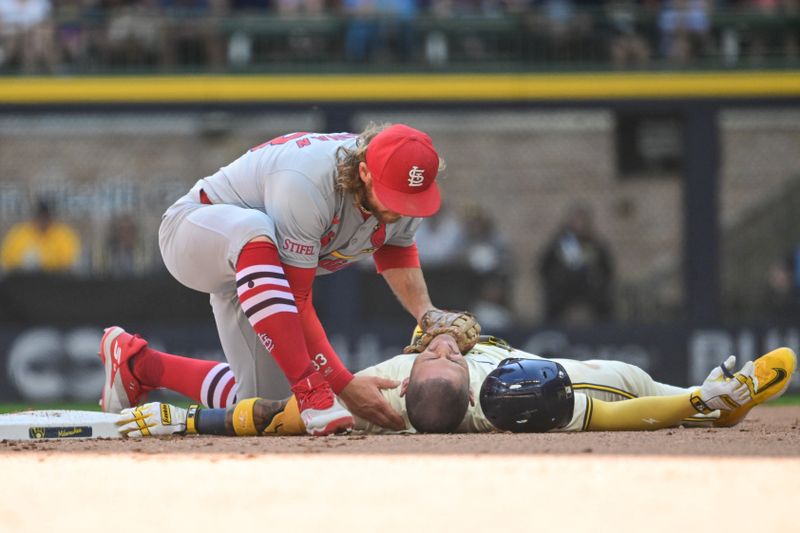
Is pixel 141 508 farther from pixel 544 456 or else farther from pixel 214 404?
pixel 214 404

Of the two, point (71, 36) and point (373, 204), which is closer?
point (373, 204)

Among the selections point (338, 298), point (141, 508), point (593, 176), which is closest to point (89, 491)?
point (141, 508)

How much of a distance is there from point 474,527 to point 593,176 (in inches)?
398

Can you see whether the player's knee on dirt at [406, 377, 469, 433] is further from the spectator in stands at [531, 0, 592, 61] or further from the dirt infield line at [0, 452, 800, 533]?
the spectator in stands at [531, 0, 592, 61]

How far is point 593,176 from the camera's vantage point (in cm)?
1305

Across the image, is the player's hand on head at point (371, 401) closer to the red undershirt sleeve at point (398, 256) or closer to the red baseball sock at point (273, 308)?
the red baseball sock at point (273, 308)

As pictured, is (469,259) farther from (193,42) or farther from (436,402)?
(436,402)

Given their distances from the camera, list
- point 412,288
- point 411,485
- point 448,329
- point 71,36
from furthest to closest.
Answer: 1. point 71,36
2. point 412,288
3. point 448,329
4. point 411,485

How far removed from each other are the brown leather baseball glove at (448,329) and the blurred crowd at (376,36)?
663 centimetres

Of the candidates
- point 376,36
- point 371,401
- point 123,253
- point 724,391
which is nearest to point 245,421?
point 371,401

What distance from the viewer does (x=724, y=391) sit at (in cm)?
535

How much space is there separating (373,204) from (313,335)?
633mm

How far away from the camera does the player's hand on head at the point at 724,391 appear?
535 centimetres

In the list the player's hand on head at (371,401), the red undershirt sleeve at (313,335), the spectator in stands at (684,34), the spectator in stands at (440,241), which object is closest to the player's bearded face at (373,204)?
the red undershirt sleeve at (313,335)
